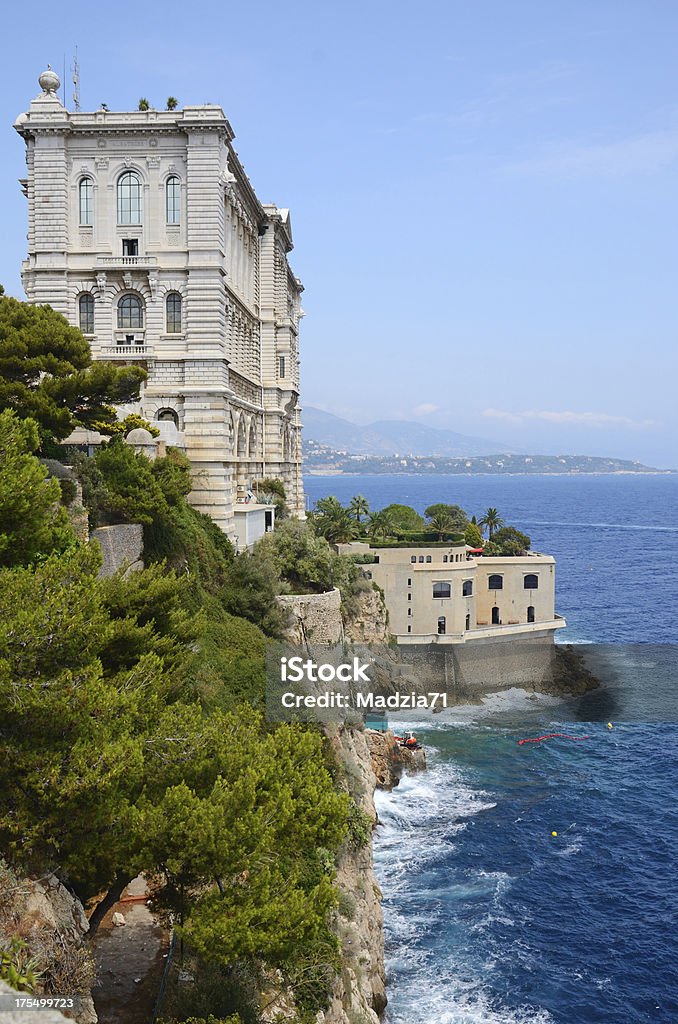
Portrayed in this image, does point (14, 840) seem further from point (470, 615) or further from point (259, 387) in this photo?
point (470, 615)

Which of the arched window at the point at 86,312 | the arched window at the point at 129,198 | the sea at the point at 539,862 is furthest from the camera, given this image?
the arched window at the point at 86,312

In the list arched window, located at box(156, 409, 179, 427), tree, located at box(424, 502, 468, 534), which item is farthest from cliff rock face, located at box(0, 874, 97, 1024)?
tree, located at box(424, 502, 468, 534)

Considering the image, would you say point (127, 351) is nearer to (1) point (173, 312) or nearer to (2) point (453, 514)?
(1) point (173, 312)

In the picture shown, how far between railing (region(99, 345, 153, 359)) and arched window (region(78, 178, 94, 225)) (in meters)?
6.23

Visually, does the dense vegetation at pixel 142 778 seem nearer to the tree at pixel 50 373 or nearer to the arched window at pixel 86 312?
the tree at pixel 50 373

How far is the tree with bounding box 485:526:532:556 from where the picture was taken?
7462 cm

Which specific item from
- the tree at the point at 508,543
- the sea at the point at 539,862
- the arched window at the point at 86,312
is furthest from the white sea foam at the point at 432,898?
the arched window at the point at 86,312

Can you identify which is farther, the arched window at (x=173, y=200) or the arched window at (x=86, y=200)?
the arched window at (x=86, y=200)

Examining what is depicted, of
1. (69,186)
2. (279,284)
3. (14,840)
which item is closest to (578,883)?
(14,840)

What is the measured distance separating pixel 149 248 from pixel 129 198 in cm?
267

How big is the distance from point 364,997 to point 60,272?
3397 centimetres

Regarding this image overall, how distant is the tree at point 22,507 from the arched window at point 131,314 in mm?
22855

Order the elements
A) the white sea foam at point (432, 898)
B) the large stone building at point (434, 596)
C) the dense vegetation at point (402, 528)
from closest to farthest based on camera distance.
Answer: the white sea foam at point (432, 898)
the dense vegetation at point (402, 528)
the large stone building at point (434, 596)

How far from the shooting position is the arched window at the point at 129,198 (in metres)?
41.2
